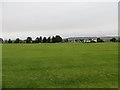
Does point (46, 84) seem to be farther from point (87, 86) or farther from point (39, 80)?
point (87, 86)

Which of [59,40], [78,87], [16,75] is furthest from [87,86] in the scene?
[59,40]

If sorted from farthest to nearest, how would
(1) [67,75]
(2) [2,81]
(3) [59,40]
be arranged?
(3) [59,40] < (1) [67,75] < (2) [2,81]

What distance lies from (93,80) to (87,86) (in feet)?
4.87

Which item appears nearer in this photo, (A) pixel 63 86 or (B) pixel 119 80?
(A) pixel 63 86

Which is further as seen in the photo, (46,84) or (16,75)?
(16,75)

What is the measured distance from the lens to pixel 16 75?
13344 millimetres

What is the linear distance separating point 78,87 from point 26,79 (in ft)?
9.63

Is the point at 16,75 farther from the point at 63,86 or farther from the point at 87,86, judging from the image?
the point at 87,86

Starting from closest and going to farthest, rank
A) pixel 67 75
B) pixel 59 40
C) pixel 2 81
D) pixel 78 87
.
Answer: pixel 78 87 → pixel 2 81 → pixel 67 75 → pixel 59 40

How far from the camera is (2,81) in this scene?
38.3 feet

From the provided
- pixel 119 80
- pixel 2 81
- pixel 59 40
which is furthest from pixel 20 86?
pixel 59 40

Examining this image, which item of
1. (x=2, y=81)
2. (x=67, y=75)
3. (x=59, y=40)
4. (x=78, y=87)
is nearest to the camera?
(x=78, y=87)

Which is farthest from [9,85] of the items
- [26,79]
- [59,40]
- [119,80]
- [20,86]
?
[59,40]

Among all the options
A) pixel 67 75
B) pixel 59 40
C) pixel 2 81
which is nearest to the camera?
pixel 2 81
